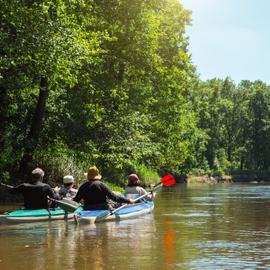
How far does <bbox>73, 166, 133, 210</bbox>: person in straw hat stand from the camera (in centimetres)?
1526

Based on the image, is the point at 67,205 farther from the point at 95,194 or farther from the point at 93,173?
the point at 93,173

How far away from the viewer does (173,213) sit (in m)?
19.6

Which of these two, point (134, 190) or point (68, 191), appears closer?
point (68, 191)

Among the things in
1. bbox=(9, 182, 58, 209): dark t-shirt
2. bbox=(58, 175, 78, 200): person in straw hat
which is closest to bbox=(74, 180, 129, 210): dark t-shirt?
bbox=(9, 182, 58, 209): dark t-shirt

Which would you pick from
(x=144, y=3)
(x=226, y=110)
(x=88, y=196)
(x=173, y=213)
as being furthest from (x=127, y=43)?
(x=226, y=110)

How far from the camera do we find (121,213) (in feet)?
53.9

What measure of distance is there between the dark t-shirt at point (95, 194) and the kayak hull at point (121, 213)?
28 centimetres

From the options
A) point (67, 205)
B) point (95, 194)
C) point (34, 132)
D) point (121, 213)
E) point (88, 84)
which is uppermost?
point (88, 84)

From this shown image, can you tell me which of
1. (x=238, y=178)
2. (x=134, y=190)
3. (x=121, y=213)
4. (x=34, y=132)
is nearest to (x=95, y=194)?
(x=121, y=213)

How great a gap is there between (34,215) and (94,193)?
5.73 ft

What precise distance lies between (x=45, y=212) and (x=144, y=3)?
1729cm

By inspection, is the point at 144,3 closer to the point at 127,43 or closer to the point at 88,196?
the point at 127,43

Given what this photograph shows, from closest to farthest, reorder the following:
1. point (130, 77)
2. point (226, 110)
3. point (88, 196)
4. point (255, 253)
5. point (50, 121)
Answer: point (255, 253) < point (88, 196) < point (50, 121) < point (130, 77) < point (226, 110)

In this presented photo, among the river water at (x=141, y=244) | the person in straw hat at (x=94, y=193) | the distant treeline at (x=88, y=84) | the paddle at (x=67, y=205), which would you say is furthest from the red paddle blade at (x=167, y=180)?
the paddle at (x=67, y=205)
